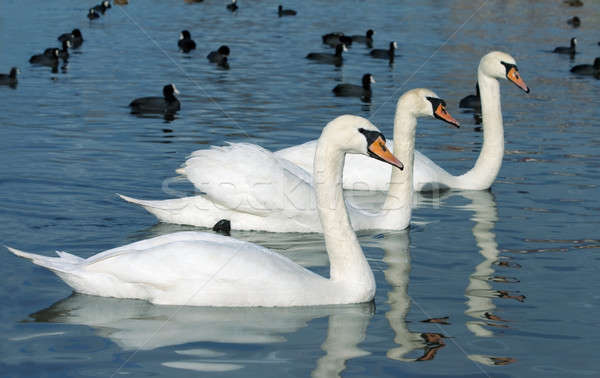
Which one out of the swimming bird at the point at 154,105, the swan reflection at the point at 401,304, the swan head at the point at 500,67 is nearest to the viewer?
the swan reflection at the point at 401,304

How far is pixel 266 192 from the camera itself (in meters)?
10.8

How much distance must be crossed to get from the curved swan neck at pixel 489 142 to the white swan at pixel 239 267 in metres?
5.67

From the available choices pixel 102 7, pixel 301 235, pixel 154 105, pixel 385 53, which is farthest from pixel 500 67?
pixel 102 7

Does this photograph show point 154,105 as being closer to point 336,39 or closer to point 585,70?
point 585,70

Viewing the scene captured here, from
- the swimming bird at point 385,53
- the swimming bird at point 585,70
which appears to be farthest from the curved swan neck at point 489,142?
the swimming bird at point 385,53

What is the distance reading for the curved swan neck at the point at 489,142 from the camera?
13805mm

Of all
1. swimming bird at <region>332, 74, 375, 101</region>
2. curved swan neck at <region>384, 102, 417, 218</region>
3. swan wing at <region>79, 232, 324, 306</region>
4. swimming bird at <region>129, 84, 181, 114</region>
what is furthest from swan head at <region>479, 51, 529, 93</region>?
swimming bird at <region>332, 74, 375, 101</region>

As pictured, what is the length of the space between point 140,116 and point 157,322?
12648mm

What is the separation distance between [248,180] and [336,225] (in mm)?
2489

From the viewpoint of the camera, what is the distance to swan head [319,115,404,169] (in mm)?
8297

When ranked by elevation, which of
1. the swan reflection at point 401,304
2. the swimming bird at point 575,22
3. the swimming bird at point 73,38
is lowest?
the swan reflection at point 401,304

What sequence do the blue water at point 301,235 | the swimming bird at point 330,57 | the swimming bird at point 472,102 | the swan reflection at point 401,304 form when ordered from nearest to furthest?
the blue water at point 301,235
the swan reflection at point 401,304
the swimming bird at point 472,102
the swimming bird at point 330,57

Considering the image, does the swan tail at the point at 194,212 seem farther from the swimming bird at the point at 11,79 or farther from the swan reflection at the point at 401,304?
the swimming bird at the point at 11,79

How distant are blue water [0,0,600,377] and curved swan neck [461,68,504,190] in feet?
0.80
